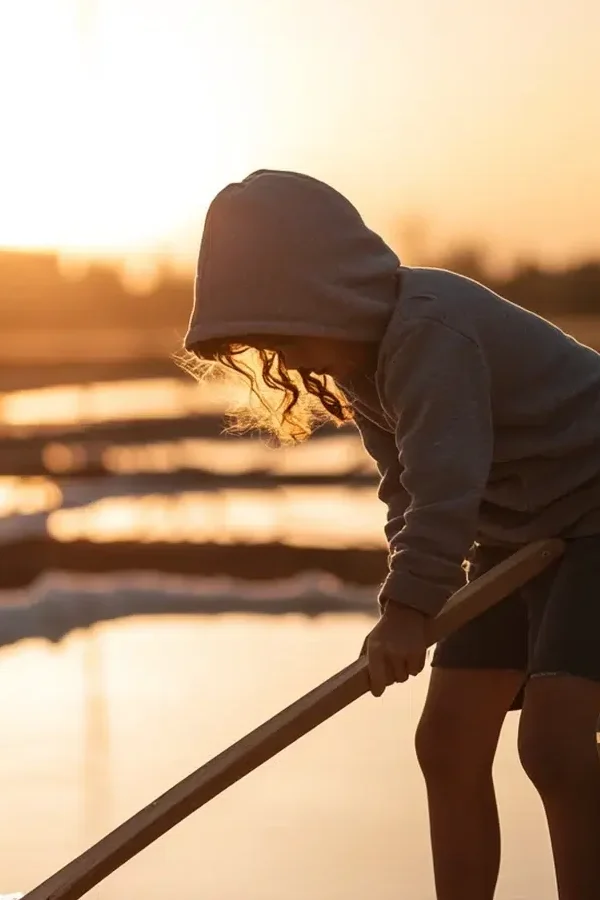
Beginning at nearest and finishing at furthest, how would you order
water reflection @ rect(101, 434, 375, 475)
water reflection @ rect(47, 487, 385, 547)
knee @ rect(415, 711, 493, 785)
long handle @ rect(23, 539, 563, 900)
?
long handle @ rect(23, 539, 563, 900), knee @ rect(415, 711, 493, 785), water reflection @ rect(47, 487, 385, 547), water reflection @ rect(101, 434, 375, 475)

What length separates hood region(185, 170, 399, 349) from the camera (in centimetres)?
154

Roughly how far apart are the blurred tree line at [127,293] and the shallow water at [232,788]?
1072 cm

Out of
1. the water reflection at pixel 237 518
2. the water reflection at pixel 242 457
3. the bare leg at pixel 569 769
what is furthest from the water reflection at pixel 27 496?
the bare leg at pixel 569 769

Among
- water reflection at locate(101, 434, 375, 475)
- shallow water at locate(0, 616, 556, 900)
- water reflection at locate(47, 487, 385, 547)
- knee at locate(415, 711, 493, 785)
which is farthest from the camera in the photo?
water reflection at locate(101, 434, 375, 475)

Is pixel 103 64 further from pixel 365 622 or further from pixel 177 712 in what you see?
pixel 177 712

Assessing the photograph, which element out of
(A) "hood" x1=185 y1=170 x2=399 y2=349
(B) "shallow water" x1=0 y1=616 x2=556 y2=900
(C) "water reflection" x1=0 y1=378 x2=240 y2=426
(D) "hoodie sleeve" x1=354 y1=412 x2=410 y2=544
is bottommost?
(C) "water reflection" x1=0 y1=378 x2=240 y2=426

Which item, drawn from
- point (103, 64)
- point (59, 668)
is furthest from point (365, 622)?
point (103, 64)

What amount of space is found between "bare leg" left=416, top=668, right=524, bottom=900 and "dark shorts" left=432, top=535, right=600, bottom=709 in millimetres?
23

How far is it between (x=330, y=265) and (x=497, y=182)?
49.1 ft

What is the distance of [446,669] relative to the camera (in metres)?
1.70

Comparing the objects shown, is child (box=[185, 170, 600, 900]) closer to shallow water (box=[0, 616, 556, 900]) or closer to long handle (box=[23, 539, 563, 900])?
long handle (box=[23, 539, 563, 900])

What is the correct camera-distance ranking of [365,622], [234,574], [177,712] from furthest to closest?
[234,574] → [365,622] → [177,712]

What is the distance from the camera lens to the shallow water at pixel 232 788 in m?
1.92

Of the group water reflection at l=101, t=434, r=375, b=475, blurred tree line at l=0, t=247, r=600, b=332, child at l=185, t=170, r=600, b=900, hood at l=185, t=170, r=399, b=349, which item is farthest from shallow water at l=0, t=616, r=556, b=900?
blurred tree line at l=0, t=247, r=600, b=332
